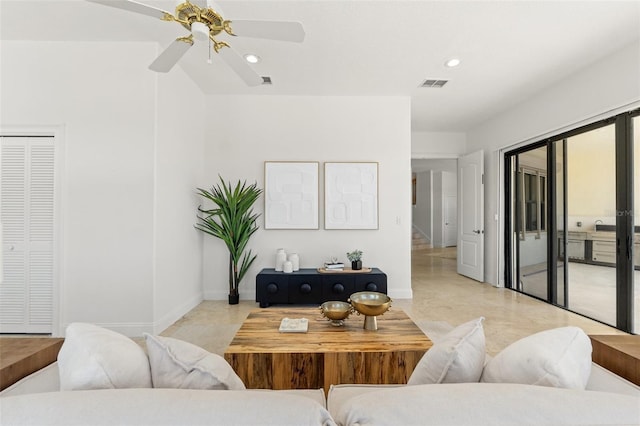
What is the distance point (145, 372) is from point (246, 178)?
3514 mm

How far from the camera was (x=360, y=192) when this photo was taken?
4273 mm

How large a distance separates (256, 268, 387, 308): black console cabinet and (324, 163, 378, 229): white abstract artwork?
2.44 feet

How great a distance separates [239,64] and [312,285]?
8.59 feet

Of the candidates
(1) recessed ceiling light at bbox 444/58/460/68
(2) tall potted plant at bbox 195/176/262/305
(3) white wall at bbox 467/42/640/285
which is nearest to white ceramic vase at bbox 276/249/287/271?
(2) tall potted plant at bbox 195/176/262/305

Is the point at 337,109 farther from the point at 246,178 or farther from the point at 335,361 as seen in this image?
the point at 335,361

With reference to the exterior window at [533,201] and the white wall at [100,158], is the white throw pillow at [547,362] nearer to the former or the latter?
the white wall at [100,158]

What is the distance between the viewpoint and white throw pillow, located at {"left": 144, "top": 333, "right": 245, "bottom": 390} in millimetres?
912

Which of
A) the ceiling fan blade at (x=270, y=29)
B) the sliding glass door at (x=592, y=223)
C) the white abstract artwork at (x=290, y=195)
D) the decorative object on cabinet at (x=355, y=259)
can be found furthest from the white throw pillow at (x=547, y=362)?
the white abstract artwork at (x=290, y=195)

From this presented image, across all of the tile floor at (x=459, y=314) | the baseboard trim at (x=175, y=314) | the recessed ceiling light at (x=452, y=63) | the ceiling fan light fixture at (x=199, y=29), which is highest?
the recessed ceiling light at (x=452, y=63)

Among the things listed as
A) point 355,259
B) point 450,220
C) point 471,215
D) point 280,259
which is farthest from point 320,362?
point 450,220

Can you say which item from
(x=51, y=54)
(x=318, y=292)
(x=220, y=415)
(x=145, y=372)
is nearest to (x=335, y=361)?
(x=145, y=372)

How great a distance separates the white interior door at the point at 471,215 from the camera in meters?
5.23

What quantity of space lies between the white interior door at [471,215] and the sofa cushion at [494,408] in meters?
5.04

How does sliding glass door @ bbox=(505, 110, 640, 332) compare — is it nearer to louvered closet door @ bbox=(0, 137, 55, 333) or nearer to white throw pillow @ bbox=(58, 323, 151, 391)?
white throw pillow @ bbox=(58, 323, 151, 391)
